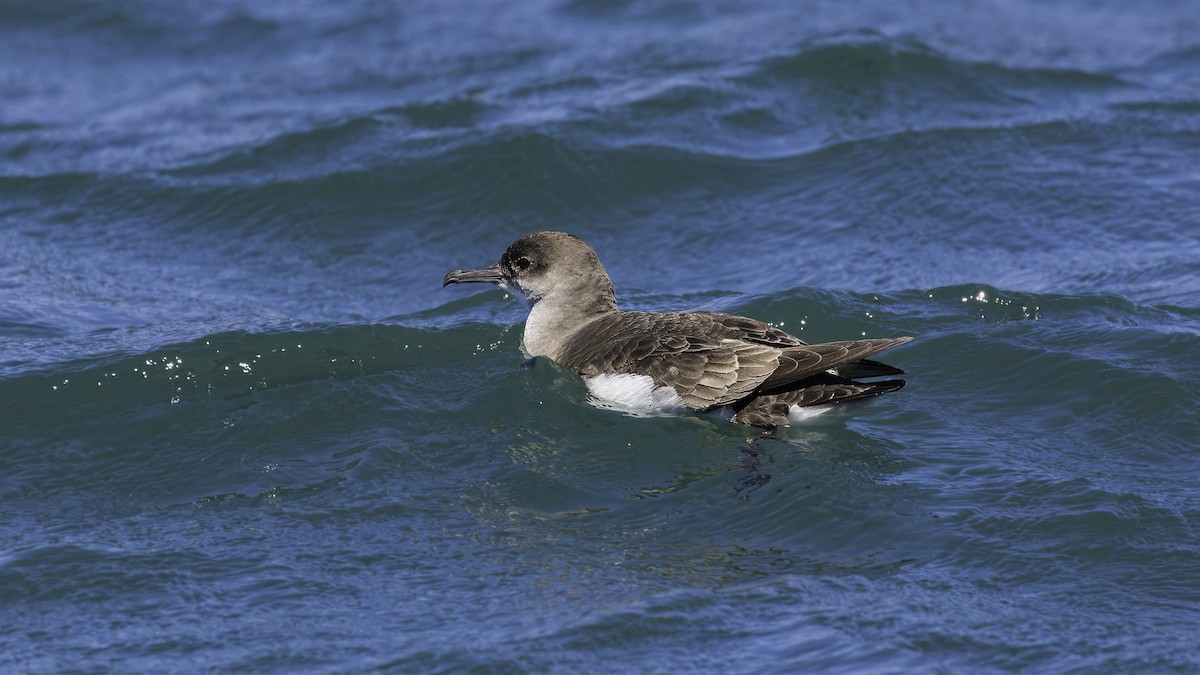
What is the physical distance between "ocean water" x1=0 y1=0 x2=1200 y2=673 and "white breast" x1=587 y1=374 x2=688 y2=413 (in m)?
0.10

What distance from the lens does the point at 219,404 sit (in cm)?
928

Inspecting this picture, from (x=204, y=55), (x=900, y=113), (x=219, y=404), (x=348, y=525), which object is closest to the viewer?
(x=348, y=525)

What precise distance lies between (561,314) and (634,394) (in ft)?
4.34

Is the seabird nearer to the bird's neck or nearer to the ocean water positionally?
the bird's neck

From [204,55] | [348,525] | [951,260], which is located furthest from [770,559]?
[204,55]

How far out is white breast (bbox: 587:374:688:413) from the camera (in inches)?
341

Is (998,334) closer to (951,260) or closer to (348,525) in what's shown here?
(951,260)

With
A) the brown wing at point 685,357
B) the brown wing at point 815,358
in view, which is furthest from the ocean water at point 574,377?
the brown wing at point 815,358

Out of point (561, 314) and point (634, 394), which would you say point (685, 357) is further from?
point (561, 314)

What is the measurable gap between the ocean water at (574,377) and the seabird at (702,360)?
0.65 feet

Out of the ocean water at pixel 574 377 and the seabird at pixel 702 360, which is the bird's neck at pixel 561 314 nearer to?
the seabird at pixel 702 360

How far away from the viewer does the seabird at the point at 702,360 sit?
8.26 meters

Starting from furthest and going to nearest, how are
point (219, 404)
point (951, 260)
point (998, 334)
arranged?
point (951, 260)
point (998, 334)
point (219, 404)

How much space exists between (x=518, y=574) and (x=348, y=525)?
1132mm
